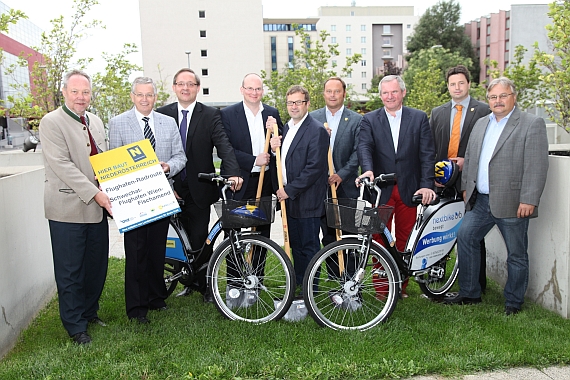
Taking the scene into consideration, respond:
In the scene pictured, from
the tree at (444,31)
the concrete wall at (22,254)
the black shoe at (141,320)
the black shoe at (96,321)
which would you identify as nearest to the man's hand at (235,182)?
the black shoe at (141,320)

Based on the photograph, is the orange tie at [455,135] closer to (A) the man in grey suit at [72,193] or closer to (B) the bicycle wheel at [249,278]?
(B) the bicycle wheel at [249,278]

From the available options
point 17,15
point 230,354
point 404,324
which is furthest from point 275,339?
point 17,15

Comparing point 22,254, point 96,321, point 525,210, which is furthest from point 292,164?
point 22,254

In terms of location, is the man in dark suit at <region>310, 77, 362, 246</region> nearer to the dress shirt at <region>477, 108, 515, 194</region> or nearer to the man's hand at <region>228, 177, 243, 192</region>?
the man's hand at <region>228, 177, 243, 192</region>

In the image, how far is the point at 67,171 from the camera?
436 centimetres

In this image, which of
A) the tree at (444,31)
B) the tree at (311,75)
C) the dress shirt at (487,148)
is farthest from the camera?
the tree at (444,31)

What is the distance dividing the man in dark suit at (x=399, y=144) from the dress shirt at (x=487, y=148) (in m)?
0.44

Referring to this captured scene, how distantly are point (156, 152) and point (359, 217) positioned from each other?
195 centimetres

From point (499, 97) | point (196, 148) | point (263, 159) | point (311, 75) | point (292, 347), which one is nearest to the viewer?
point (292, 347)

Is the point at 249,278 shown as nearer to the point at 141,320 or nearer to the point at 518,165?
the point at 141,320

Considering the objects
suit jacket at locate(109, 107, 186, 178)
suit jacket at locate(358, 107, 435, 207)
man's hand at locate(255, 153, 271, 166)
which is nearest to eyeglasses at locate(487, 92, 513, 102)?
suit jacket at locate(358, 107, 435, 207)

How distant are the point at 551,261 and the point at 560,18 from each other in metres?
5.05

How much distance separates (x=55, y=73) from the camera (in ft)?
43.1

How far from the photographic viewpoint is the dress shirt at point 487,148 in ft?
16.4
